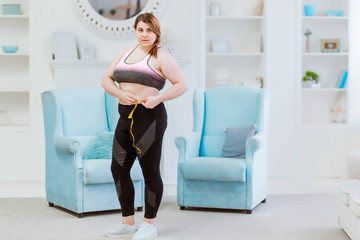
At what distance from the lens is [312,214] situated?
423 cm

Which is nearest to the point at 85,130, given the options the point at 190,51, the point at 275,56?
the point at 190,51

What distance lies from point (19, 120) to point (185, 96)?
187cm

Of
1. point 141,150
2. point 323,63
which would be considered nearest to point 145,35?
point 141,150

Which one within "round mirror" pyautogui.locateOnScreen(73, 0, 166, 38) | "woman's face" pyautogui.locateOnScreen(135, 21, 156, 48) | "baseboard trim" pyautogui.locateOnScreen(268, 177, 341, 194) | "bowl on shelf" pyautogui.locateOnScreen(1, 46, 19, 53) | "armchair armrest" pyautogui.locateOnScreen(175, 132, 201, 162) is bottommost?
"baseboard trim" pyautogui.locateOnScreen(268, 177, 341, 194)

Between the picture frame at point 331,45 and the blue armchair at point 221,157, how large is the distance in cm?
166

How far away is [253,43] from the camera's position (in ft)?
19.8

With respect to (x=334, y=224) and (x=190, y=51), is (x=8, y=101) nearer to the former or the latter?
(x=190, y=51)

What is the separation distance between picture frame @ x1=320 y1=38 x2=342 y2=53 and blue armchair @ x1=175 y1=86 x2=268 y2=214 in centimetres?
166

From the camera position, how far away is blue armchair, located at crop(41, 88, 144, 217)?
416cm

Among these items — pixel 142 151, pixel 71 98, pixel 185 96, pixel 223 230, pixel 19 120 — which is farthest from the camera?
pixel 19 120

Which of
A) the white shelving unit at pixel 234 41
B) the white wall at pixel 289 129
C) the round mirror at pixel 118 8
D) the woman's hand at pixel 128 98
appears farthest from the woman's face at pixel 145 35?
the white wall at pixel 289 129

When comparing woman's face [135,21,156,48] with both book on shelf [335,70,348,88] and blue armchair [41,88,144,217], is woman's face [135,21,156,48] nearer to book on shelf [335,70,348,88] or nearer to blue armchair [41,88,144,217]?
blue armchair [41,88,144,217]

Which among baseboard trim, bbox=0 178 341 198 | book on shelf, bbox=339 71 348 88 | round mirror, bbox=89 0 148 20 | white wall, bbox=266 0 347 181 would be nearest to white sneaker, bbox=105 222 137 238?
baseboard trim, bbox=0 178 341 198

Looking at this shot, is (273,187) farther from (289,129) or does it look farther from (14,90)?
(14,90)
